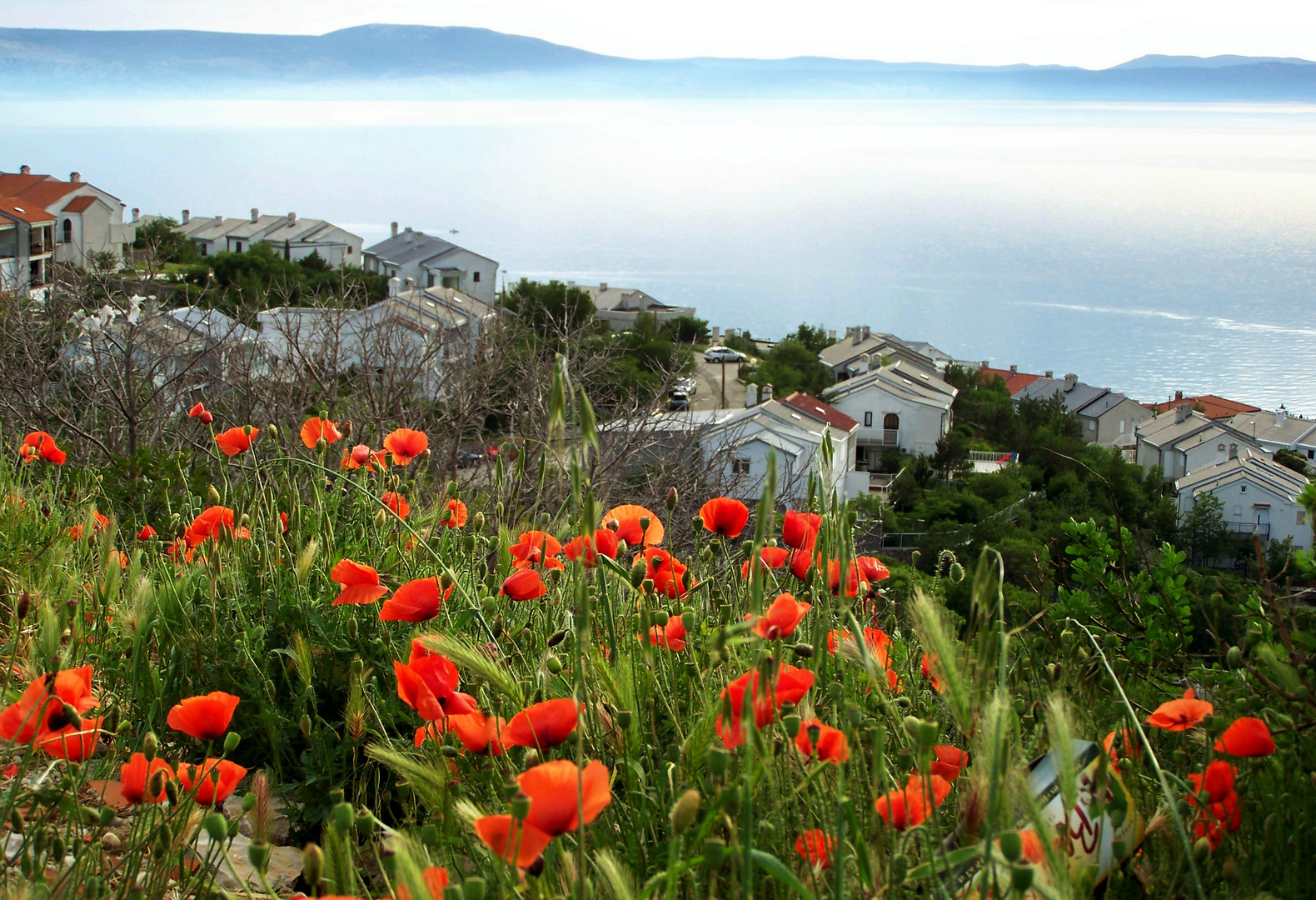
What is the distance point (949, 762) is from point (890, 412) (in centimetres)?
3575

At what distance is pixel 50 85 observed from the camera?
198000 mm

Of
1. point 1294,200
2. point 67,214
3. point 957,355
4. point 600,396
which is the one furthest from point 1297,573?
point 1294,200

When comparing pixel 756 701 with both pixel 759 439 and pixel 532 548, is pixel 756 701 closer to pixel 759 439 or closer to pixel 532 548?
pixel 532 548

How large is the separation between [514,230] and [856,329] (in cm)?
8839

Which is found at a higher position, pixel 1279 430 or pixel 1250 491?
pixel 1279 430

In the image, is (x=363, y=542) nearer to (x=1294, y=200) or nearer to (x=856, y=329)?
(x=856, y=329)

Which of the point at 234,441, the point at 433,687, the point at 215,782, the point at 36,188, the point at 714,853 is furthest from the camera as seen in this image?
the point at 36,188

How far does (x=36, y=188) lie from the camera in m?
34.2

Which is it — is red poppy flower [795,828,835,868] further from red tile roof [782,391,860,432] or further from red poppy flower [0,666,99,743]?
red tile roof [782,391,860,432]

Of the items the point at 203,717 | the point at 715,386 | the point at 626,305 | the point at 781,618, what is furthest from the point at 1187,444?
the point at 203,717

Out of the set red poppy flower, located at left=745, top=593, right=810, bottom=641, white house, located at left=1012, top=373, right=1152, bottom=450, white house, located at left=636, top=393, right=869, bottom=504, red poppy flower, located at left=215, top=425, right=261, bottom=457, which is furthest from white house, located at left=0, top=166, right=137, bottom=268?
white house, located at left=1012, top=373, right=1152, bottom=450

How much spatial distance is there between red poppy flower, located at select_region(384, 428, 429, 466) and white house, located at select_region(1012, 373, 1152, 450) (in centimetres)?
4285

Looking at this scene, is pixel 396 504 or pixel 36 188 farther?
pixel 36 188

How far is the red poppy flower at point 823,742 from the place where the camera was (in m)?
0.98
